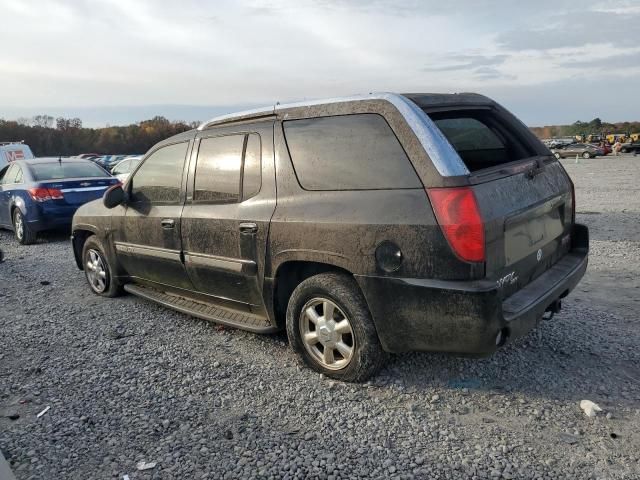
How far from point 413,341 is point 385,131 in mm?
1295

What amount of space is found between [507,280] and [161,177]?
3199mm

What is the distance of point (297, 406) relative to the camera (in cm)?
319

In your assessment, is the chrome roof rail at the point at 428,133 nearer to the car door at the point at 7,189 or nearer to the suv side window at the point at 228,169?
the suv side window at the point at 228,169

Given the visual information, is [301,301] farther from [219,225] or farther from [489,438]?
[489,438]

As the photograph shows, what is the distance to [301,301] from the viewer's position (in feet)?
11.5

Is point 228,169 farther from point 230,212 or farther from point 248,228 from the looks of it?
point 248,228

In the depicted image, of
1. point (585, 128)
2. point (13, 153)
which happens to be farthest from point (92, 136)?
point (585, 128)

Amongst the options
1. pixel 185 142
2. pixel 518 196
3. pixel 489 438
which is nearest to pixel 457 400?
pixel 489 438

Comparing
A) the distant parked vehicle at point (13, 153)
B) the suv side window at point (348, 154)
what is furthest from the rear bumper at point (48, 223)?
the distant parked vehicle at point (13, 153)

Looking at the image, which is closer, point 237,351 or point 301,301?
point 301,301

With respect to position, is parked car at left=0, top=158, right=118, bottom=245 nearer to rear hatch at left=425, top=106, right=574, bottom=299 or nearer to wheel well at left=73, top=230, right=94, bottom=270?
wheel well at left=73, top=230, right=94, bottom=270

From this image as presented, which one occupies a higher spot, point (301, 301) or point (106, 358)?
point (301, 301)

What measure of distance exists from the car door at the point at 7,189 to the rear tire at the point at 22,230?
13.5 inches

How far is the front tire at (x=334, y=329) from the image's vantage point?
3213mm
